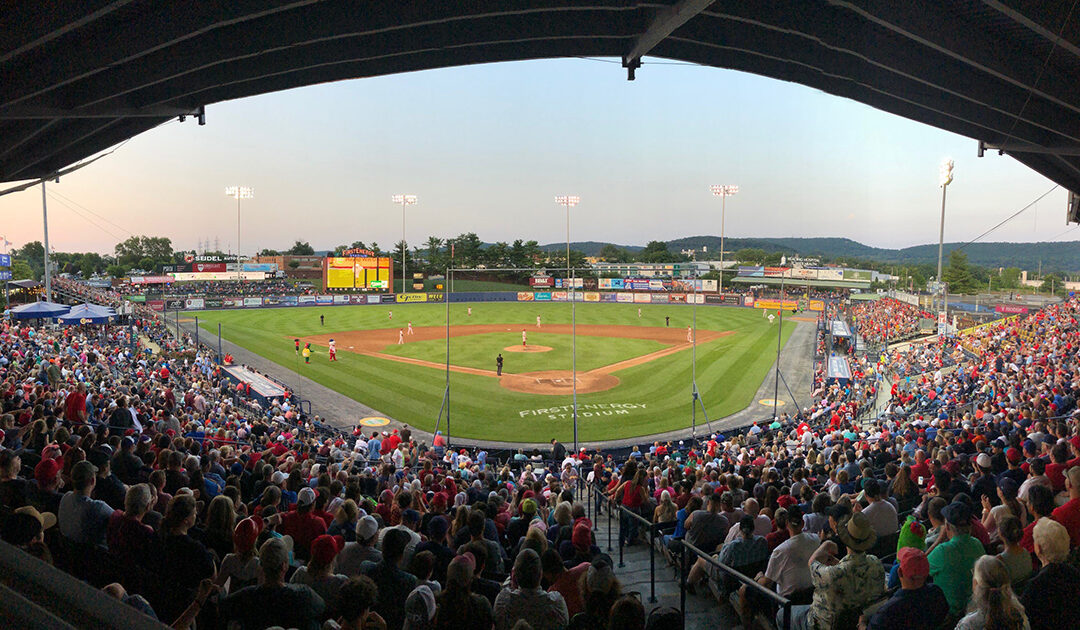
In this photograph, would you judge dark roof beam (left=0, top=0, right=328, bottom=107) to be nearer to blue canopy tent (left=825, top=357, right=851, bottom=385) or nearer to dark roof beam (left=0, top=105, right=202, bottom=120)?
dark roof beam (left=0, top=105, right=202, bottom=120)

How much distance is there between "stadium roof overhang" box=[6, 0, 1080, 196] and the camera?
6.88m

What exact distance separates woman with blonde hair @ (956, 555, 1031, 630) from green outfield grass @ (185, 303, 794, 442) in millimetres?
20123

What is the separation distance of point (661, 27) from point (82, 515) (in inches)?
299

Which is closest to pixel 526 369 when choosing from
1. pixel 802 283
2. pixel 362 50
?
pixel 362 50

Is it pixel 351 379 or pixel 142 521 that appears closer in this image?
pixel 142 521

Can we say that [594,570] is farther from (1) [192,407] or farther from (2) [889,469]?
(1) [192,407]

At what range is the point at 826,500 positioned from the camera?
7.07 meters

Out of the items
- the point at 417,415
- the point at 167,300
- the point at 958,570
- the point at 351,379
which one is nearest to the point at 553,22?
the point at 958,570

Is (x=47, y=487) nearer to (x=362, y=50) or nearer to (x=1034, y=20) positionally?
(x=362, y=50)

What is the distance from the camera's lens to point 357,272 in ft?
238

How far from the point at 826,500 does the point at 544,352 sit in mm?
34966

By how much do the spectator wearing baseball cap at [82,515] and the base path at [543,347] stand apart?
25.5m

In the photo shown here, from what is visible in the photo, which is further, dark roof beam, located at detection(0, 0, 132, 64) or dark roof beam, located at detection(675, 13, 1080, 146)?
dark roof beam, located at detection(675, 13, 1080, 146)

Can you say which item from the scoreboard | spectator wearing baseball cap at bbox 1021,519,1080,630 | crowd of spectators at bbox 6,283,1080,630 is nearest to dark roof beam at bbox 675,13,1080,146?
crowd of spectators at bbox 6,283,1080,630
